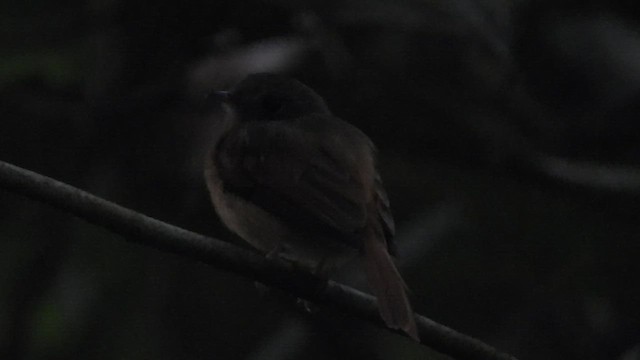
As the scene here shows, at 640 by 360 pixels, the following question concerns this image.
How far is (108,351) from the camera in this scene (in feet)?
21.5

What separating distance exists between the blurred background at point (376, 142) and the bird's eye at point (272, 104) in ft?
1.00

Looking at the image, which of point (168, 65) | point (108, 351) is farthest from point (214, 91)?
point (108, 351)

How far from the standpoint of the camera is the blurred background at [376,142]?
20.5 ft

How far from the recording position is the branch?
177 inches

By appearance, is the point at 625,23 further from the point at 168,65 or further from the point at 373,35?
the point at 168,65

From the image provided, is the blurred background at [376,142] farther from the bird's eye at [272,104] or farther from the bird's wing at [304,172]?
the bird's wing at [304,172]

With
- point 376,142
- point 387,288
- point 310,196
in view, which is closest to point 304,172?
point 310,196

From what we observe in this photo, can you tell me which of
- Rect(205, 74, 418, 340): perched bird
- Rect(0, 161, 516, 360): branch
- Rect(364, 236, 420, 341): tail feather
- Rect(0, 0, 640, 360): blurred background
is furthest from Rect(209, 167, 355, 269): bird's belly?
Rect(0, 0, 640, 360): blurred background

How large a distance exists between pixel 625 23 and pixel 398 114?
1.03 m

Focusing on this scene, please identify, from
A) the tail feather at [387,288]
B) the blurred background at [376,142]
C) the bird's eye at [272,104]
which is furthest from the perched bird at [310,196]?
the blurred background at [376,142]

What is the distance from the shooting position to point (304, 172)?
17.2 feet

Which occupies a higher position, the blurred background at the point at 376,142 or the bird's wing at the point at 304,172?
the bird's wing at the point at 304,172

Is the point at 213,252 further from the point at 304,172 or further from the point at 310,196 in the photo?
the point at 304,172

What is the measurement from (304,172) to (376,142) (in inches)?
54.6
